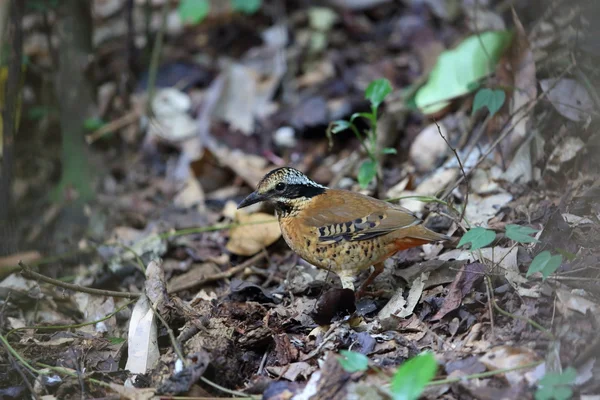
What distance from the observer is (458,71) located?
253 inches

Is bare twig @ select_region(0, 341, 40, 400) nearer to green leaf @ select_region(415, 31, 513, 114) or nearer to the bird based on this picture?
the bird

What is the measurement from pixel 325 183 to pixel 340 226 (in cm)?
Result: 215

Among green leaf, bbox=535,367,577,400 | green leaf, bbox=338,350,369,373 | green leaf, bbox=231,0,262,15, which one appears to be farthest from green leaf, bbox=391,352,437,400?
green leaf, bbox=231,0,262,15

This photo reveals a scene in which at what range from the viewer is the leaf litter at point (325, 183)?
3701 mm

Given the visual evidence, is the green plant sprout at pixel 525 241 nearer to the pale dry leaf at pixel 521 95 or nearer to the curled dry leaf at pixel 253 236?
the pale dry leaf at pixel 521 95

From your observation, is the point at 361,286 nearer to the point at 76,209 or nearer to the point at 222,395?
the point at 222,395

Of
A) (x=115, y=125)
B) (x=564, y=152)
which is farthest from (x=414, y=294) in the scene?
(x=115, y=125)

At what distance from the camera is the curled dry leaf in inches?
219

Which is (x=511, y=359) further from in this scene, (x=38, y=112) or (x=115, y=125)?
(x=38, y=112)

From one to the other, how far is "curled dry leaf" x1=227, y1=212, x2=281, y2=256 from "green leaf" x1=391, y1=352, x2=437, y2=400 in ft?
9.10

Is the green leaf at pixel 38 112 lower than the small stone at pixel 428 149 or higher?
higher

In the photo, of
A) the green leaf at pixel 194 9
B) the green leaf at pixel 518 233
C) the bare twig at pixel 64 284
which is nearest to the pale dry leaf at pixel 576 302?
the green leaf at pixel 518 233

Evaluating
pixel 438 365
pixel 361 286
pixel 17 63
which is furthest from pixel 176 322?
pixel 17 63

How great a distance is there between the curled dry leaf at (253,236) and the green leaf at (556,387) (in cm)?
284
